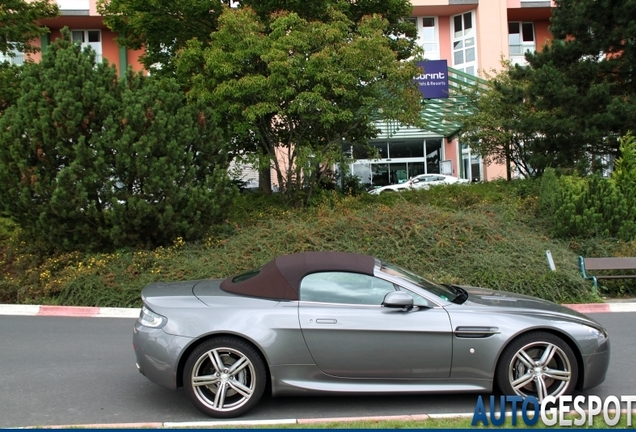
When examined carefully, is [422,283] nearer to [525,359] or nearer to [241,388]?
[525,359]

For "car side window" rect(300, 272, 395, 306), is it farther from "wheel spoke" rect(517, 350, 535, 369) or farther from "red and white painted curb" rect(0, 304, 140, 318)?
"red and white painted curb" rect(0, 304, 140, 318)

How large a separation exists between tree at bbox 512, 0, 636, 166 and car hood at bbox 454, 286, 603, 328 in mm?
10549

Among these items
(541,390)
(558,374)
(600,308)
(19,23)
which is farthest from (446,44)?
(541,390)

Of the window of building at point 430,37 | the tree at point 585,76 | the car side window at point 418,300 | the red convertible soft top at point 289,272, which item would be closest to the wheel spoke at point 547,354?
the car side window at point 418,300

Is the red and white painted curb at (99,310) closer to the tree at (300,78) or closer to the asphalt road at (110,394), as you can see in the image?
the asphalt road at (110,394)

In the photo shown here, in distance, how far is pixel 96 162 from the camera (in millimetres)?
10492

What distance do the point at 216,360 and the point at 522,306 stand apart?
2713 mm

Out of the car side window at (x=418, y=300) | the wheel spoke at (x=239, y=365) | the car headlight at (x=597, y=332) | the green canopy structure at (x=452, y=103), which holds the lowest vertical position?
the wheel spoke at (x=239, y=365)

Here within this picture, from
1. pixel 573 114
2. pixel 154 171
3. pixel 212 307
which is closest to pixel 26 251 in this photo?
pixel 154 171

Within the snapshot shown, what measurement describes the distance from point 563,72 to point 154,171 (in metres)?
11.1

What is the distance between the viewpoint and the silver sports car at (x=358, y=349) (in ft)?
15.6

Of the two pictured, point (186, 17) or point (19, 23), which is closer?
point (19, 23)

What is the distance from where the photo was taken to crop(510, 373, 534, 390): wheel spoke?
4852 mm

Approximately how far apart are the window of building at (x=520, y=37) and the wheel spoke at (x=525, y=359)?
35.1m
